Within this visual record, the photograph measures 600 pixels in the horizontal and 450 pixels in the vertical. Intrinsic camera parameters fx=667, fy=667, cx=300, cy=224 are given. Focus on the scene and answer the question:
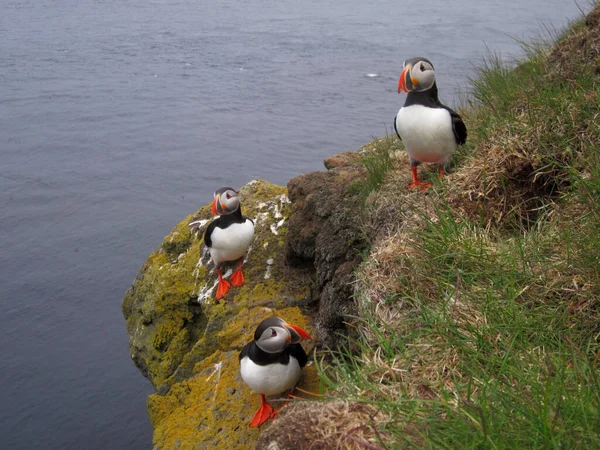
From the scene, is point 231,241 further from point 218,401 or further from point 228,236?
point 218,401

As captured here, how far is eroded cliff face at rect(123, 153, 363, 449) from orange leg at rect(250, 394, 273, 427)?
0.27 feet

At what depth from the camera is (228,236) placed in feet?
18.3

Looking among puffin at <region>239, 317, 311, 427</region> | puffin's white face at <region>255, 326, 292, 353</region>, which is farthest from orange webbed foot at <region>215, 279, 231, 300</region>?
puffin's white face at <region>255, 326, 292, 353</region>

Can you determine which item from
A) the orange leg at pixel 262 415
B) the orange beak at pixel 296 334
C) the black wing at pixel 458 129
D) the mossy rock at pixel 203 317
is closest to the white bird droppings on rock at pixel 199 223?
the mossy rock at pixel 203 317

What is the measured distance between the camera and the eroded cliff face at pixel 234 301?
4629 millimetres

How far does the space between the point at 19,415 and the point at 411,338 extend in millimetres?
5552

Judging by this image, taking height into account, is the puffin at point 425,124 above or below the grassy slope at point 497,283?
above

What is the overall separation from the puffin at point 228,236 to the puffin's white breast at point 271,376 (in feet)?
4.59

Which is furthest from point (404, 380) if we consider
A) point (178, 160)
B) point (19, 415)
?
point (178, 160)

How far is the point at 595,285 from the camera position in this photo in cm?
284

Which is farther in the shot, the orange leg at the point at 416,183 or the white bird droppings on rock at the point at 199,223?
the white bird droppings on rock at the point at 199,223

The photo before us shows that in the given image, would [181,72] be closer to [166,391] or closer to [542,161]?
[166,391]

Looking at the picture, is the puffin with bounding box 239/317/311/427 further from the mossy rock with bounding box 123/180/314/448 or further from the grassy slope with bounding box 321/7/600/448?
the grassy slope with bounding box 321/7/600/448

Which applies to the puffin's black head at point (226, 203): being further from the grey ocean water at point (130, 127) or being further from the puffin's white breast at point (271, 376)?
the grey ocean water at point (130, 127)
